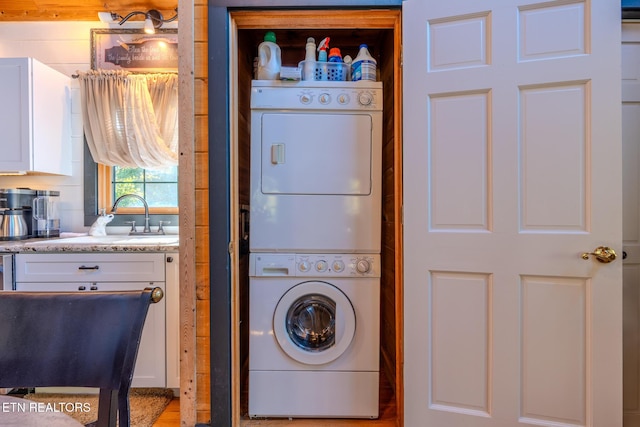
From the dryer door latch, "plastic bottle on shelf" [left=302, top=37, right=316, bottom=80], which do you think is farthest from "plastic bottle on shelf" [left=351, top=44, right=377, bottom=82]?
the dryer door latch

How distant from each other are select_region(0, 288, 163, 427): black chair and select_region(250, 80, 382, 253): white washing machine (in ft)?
3.11

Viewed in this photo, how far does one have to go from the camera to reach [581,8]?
1304mm

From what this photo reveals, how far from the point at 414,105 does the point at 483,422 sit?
1.47m

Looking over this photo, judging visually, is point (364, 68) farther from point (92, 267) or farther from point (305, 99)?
point (92, 267)

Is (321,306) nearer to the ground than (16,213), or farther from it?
nearer to the ground

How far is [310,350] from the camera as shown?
5.52 feet

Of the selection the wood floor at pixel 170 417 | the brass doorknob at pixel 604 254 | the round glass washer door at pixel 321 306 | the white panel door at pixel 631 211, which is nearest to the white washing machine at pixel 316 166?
the round glass washer door at pixel 321 306

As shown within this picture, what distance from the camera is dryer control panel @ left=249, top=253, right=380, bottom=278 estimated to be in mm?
1662

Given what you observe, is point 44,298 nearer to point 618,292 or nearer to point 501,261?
point 501,261

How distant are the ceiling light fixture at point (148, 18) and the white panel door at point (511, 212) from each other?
6.18 ft

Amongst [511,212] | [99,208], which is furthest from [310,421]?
[99,208]

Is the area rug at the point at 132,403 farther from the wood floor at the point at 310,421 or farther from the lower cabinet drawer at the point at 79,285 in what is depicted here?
the lower cabinet drawer at the point at 79,285

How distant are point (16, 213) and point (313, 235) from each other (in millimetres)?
2080

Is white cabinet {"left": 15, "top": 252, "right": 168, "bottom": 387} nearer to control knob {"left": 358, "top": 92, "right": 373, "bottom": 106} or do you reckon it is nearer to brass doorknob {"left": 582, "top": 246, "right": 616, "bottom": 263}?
control knob {"left": 358, "top": 92, "right": 373, "bottom": 106}
